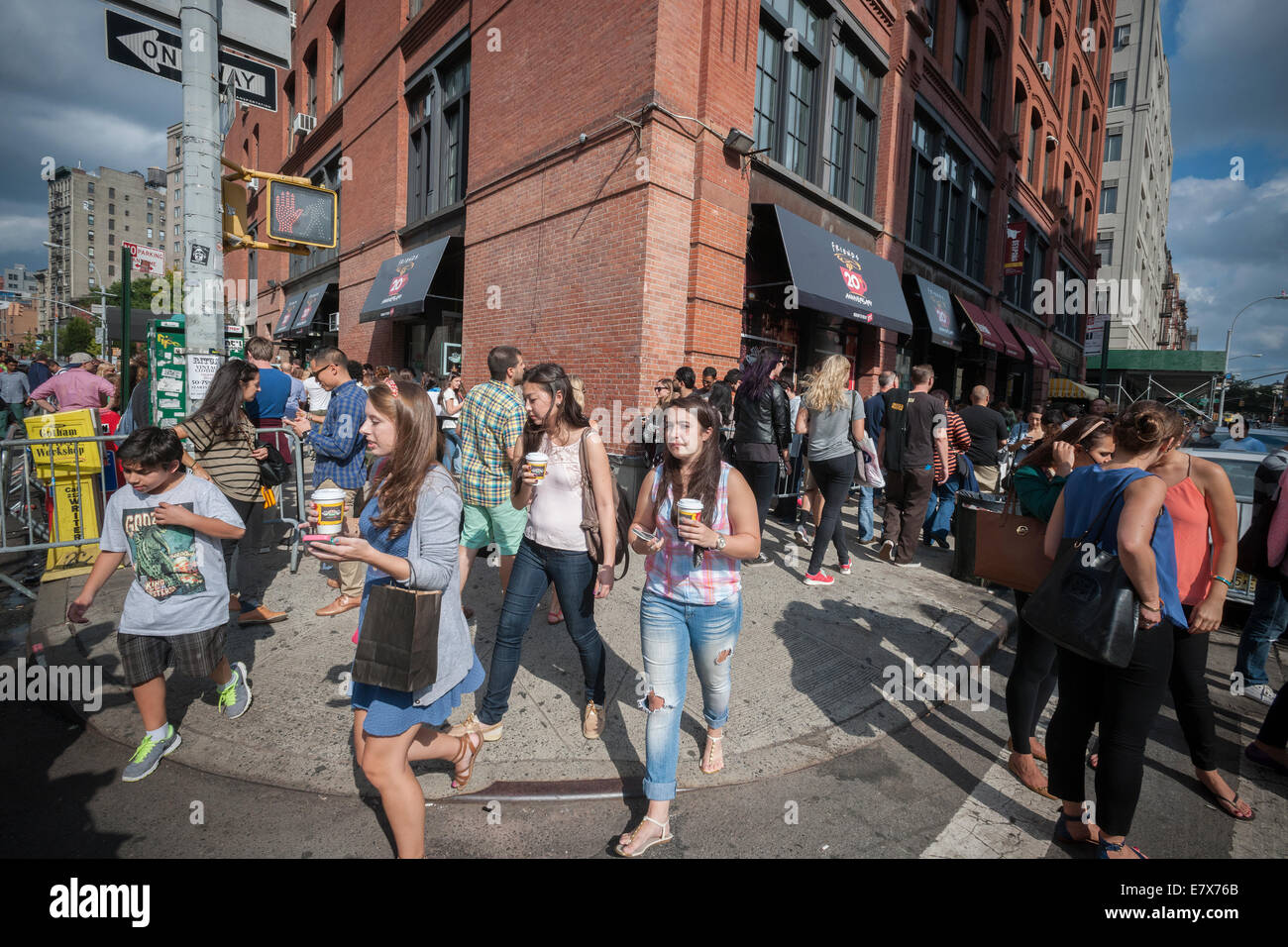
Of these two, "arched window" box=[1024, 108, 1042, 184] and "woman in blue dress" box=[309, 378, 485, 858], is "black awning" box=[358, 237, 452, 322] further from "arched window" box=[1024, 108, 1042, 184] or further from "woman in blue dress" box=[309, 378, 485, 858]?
"arched window" box=[1024, 108, 1042, 184]

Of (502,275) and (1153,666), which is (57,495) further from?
(1153,666)

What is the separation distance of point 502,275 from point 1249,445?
34.3 ft

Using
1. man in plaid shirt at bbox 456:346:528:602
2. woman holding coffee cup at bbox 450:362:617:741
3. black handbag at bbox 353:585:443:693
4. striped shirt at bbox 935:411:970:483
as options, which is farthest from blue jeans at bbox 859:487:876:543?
black handbag at bbox 353:585:443:693

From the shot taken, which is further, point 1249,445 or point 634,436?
point 634,436

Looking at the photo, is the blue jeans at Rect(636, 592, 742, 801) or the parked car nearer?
the blue jeans at Rect(636, 592, 742, 801)

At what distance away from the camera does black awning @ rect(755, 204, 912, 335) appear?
373 inches

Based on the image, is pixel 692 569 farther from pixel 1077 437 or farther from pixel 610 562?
pixel 1077 437

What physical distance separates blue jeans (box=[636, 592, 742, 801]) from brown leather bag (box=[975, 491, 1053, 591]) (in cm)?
162

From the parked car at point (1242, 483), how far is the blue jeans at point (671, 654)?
5.03 metres

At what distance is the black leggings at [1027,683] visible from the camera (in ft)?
10.1

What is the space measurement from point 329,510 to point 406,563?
32 cm

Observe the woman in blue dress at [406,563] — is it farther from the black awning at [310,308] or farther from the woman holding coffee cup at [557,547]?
the black awning at [310,308]
